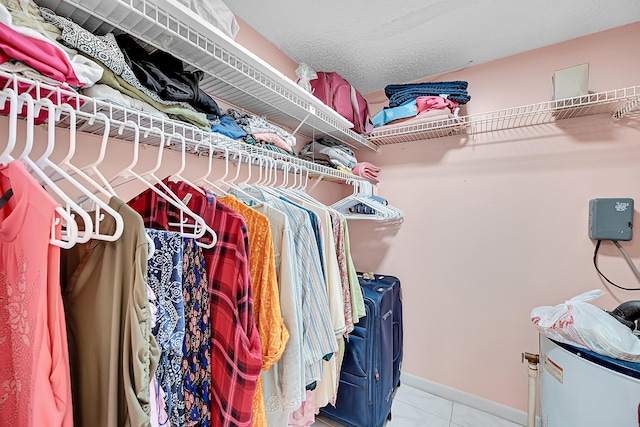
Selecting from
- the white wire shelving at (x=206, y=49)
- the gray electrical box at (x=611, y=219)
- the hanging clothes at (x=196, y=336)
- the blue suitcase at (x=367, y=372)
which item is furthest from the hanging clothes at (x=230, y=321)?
the gray electrical box at (x=611, y=219)

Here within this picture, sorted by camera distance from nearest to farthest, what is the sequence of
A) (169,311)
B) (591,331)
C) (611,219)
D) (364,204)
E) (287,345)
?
(169,311) < (287,345) < (591,331) < (611,219) < (364,204)

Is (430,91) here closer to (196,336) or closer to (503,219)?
(503,219)

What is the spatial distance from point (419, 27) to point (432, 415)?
2208 mm

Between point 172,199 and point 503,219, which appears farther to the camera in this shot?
point 503,219

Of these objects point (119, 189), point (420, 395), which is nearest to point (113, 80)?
point (119, 189)

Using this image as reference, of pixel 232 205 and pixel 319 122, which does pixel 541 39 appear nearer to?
pixel 319 122

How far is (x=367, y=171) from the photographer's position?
1.89m

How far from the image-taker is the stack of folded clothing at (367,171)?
72.4 inches

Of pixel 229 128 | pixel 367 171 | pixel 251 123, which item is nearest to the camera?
pixel 229 128

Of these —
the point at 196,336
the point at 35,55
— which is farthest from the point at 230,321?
the point at 35,55

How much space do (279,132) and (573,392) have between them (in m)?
1.54

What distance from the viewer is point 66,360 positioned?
0.43 meters

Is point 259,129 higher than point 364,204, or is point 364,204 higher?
point 259,129

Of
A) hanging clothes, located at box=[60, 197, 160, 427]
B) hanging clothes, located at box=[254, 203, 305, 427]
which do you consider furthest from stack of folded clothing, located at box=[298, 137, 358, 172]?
hanging clothes, located at box=[60, 197, 160, 427]
